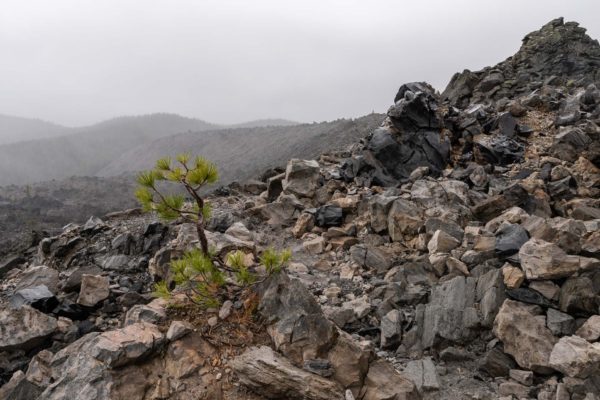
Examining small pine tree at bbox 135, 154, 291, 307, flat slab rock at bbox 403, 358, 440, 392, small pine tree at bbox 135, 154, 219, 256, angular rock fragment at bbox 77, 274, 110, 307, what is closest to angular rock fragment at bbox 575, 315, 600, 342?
flat slab rock at bbox 403, 358, 440, 392

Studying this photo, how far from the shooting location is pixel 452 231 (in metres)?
8.66

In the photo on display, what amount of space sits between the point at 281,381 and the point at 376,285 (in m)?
3.92

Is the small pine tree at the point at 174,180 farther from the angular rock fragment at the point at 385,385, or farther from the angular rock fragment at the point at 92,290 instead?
the angular rock fragment at the point at 92,290

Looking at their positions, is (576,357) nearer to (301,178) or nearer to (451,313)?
(451,313)

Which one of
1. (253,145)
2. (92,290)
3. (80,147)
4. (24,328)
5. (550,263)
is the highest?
(80,147)

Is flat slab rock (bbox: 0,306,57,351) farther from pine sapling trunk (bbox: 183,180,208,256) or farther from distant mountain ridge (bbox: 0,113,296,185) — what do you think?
distant mountain ridge (bbox: 0,113,296,185)

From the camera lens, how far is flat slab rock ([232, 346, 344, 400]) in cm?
468

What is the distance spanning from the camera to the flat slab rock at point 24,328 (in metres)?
6.62

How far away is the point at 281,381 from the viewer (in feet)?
15.4

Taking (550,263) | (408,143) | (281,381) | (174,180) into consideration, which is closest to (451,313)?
(550,263)

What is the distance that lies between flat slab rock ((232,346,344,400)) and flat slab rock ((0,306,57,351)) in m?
3.94

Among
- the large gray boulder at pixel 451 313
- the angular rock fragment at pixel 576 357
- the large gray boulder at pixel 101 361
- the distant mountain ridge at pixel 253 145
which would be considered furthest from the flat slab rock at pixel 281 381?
the distant mountain ridge at pixel 253 145

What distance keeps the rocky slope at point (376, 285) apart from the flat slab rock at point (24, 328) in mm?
30

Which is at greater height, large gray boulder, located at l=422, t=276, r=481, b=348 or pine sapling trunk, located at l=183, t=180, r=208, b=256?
pine sapling trunk, located at l=183, t=180, r=208, b=256
